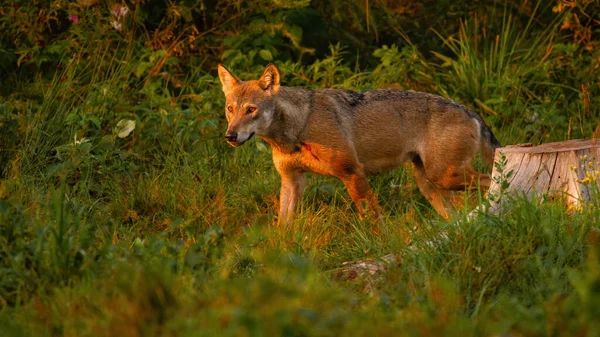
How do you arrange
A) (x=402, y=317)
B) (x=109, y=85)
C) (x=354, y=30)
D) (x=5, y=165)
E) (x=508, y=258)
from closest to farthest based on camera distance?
1. (x=402, y=317)
2. (x=508, y=258)
3. (x=5, y=165)
4. (x=109, y=85)
5. (x=354, y=30)

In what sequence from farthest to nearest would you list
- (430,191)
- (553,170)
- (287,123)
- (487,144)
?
1. (430,191)
2. (487,144)
3. (287,123)
4. (553,170)

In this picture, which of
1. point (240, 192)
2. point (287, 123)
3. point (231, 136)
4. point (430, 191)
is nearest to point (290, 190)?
point (240, 192)

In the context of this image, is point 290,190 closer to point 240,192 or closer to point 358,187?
point 240,192

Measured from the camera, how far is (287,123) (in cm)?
746

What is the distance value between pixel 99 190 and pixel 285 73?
308 cm

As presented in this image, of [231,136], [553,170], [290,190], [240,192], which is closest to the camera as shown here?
[553,170]

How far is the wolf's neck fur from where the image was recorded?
24.5 ft

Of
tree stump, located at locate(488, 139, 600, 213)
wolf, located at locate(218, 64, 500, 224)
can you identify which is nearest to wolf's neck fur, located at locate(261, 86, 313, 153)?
wolf, located at locate(218, 64, 500, 224)

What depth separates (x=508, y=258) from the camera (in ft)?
15.8

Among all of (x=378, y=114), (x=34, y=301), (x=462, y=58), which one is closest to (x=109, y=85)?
(x=378, y=114)

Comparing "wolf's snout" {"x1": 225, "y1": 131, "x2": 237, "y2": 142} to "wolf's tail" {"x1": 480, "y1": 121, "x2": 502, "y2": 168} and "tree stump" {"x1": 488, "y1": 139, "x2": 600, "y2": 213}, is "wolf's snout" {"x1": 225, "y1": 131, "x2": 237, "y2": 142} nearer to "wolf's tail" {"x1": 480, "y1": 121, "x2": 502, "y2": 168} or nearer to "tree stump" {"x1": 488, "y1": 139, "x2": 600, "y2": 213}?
"tree stump" {"x1": 488, "y1": 139, "x2": 600, "y2": 213}

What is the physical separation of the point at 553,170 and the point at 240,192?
2.82 meters

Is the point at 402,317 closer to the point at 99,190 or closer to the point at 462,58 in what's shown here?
the point at 99,190

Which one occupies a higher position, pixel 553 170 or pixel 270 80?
pixel 553 170
